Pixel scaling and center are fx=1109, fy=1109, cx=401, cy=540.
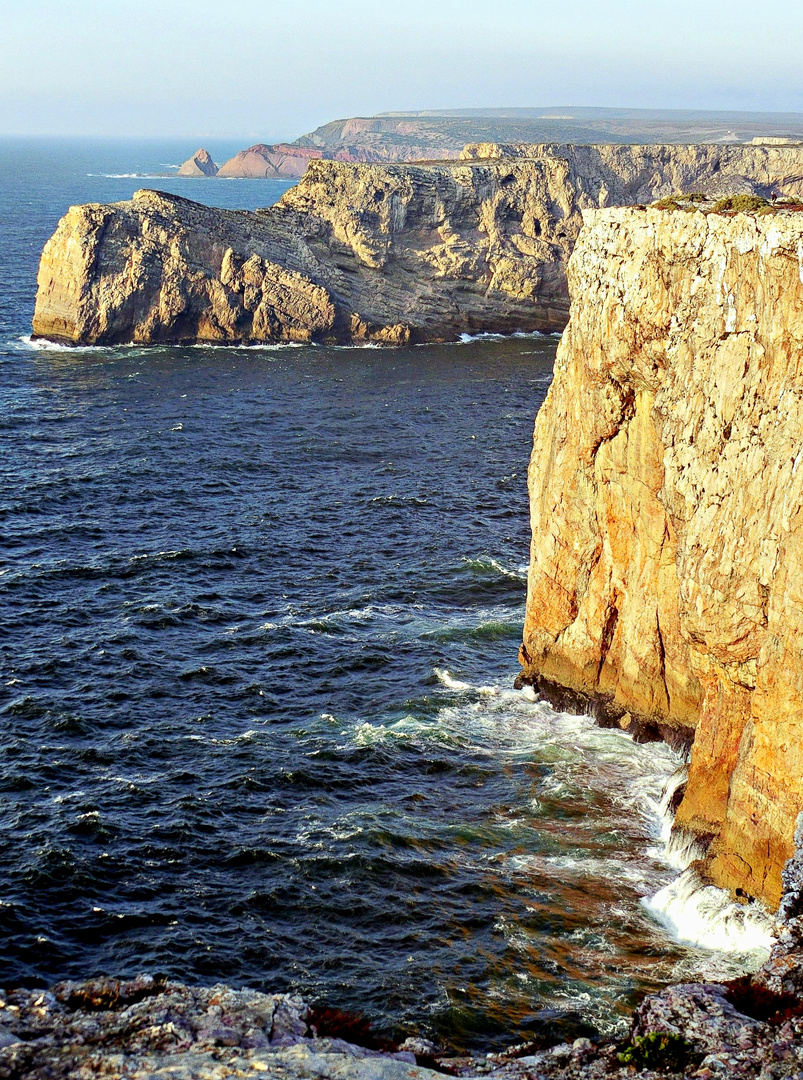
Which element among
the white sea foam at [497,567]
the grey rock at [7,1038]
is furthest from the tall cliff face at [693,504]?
the grey rock at [7,1038]

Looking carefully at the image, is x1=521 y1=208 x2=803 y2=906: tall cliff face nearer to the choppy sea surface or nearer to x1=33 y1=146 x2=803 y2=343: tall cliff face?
the choppy sea surface

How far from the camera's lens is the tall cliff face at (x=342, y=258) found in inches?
4299

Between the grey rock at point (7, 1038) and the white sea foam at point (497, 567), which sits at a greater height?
the grey rock at point (7, 1038)

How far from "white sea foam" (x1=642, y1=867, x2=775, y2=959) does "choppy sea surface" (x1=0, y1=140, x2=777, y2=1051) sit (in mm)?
92

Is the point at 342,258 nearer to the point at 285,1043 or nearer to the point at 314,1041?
the point at 314,1041

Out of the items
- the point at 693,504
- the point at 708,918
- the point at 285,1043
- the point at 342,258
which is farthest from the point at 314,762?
the point at 342,258

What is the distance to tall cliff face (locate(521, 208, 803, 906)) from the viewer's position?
30.2 metres

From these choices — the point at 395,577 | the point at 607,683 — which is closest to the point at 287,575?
the point at 395,577

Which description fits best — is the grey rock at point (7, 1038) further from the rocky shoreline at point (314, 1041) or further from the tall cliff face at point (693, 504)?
the tall cliff face at point (693, 504)

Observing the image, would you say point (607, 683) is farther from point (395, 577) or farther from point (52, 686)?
point (52, 686)

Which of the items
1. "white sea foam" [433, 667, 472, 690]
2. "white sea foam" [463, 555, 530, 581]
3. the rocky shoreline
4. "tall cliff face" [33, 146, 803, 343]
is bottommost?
"white sea foam" [433, 667, 472, 690]

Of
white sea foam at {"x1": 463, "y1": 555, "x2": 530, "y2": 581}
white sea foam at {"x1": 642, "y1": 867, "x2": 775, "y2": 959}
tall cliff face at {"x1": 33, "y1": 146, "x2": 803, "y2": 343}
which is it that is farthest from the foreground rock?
tall cliff face at {"x1": 33, "y1": 146, "x2": 803, "y2": 343}

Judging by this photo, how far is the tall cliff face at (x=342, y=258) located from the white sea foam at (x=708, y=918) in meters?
90.6

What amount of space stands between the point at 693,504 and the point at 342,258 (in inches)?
3718
